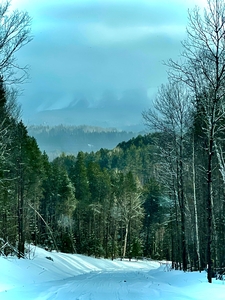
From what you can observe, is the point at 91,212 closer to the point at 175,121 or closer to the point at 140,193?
the point at 140,193

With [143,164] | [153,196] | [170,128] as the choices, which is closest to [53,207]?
[153,196]

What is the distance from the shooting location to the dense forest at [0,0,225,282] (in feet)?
58.7

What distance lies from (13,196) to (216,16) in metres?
26.5

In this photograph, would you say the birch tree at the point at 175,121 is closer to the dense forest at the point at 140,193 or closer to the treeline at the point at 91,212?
the dense forest at the point at 140,193

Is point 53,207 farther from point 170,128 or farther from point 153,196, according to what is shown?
point 170,128

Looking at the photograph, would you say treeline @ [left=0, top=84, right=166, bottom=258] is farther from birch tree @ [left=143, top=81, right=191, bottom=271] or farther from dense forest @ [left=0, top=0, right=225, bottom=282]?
birch tree @ [left=143, top=81, right=191, bottom=271]

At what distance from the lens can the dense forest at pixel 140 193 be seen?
705 inches

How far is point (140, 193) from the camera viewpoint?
200 ft

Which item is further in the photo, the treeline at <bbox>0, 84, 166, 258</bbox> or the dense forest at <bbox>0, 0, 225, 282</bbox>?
the treeline at <bbox>0, 84, 166, 258</bbox>

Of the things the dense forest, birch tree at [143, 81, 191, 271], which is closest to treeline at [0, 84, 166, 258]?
the dense forest

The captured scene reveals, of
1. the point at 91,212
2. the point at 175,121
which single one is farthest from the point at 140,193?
the point at 175,121

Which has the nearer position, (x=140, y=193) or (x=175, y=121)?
(x=175, y=121)

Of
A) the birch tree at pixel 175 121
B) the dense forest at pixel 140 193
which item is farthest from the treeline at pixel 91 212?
the birch tree at pixel 175 121

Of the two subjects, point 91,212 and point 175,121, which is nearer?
point 175,121
